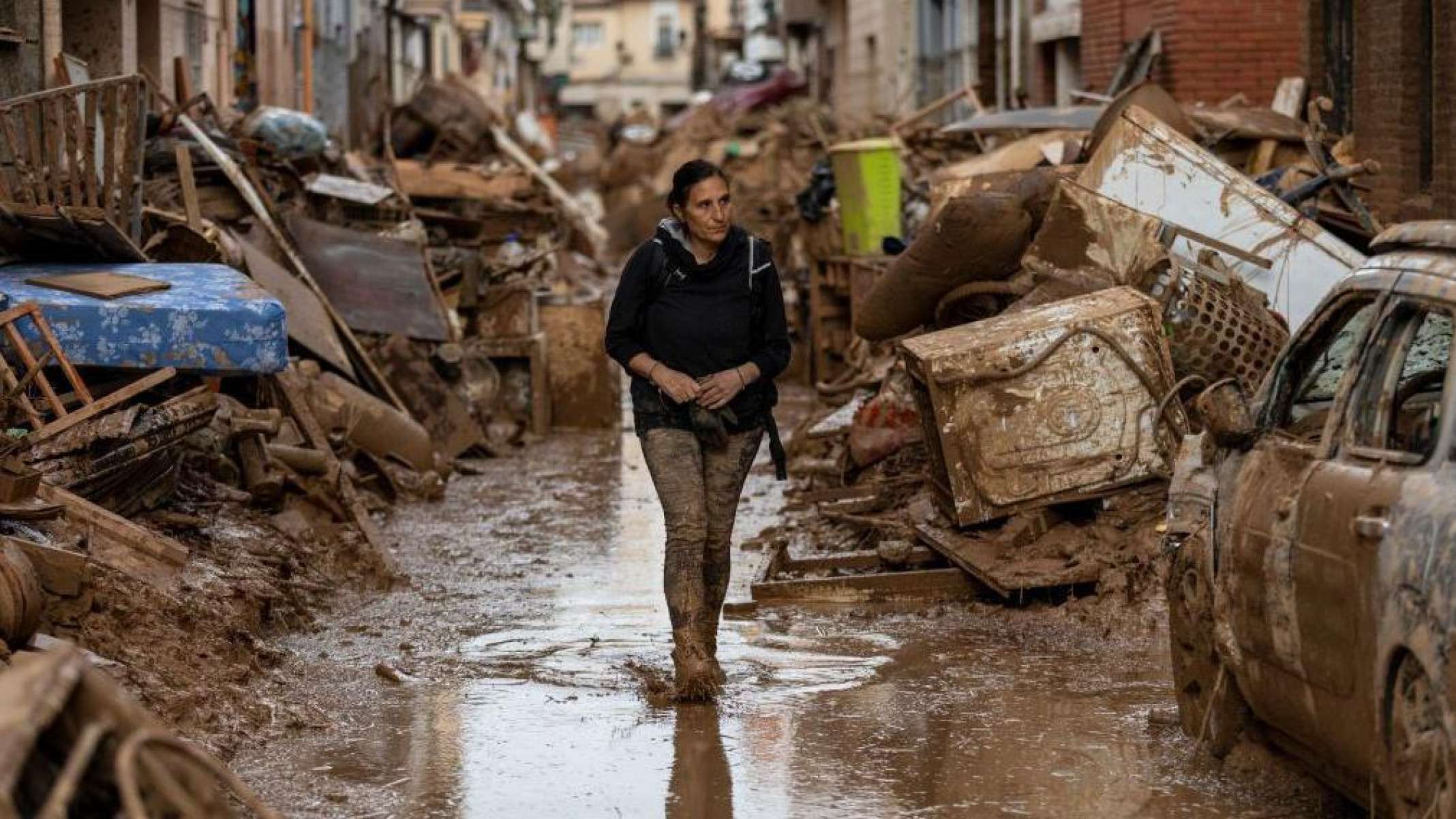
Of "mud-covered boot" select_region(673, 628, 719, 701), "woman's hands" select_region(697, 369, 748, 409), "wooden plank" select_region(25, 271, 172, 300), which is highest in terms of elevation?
"wooden plank" select_region(25, 271, 172, 300)

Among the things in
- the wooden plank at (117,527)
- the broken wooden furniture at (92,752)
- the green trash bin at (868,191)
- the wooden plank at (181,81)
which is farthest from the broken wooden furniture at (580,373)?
the broken wooden furniture at (92,752)

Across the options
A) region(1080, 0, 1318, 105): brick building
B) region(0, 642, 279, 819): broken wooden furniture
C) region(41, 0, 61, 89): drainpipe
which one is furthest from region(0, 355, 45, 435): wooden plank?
region(1080, 0, 1318, 105): brick building

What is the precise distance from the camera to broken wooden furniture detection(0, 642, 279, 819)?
152 inches

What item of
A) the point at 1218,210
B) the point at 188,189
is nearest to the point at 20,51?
the point at 188,189

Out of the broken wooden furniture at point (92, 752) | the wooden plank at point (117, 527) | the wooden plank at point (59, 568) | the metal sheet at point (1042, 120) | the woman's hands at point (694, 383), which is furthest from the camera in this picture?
the metal sheet at point (1042, 120)

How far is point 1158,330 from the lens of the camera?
984cm

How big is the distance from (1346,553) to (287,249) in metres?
→ 11.1

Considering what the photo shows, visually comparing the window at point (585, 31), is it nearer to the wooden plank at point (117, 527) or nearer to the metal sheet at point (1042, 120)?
the metal sheet at point (1042, 120)

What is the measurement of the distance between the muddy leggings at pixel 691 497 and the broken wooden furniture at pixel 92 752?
405 centimetres

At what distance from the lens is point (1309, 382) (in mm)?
6590

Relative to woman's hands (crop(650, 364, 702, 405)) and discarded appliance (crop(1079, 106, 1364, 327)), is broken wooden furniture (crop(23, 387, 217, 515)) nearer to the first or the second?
woman's hands (crop(650, 364, 702, 405))

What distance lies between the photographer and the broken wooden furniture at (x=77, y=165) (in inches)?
438

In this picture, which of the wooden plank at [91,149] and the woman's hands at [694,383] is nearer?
the woman's hands at [694,383]

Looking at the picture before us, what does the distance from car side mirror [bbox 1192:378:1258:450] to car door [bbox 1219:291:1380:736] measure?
0.20 ft
